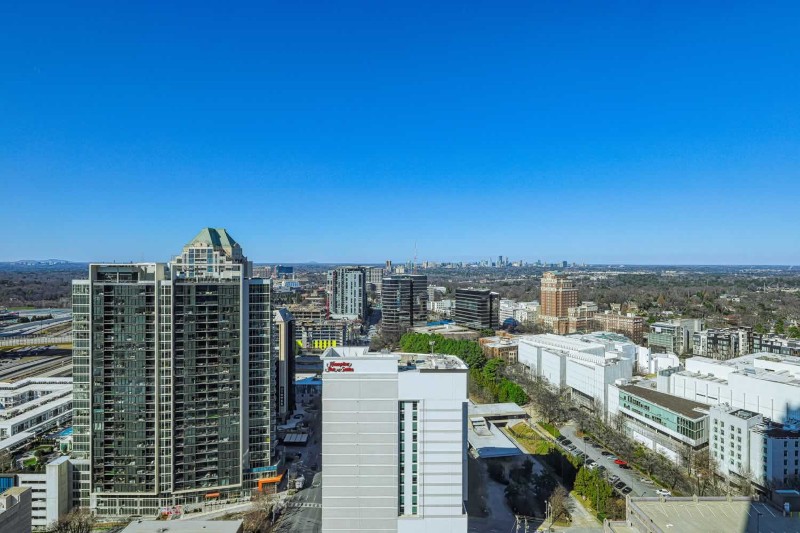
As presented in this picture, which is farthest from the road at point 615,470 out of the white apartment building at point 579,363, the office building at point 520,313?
the office building at point 520,313

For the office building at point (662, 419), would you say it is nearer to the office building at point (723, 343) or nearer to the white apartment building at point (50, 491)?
the office building at point (723, 343)

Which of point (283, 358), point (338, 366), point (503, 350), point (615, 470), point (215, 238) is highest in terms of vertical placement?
point (215, 238)

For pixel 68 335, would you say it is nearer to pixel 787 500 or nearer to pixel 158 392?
pixel 158 392

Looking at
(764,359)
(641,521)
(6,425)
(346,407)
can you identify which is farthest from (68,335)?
(764,359)

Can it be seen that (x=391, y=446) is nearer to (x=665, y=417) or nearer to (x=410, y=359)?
(x=410, y=359)

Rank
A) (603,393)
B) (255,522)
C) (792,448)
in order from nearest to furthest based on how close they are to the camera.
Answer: (255,522)
(792,448)
(603,393)

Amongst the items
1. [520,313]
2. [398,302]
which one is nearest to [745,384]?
[398,302]
